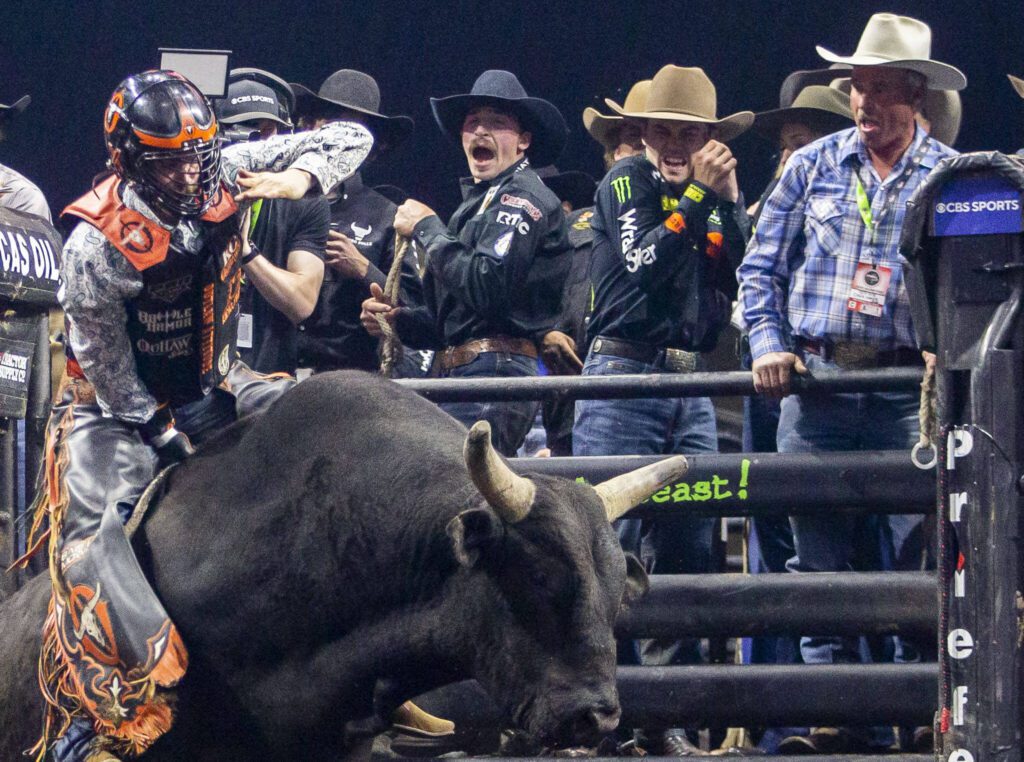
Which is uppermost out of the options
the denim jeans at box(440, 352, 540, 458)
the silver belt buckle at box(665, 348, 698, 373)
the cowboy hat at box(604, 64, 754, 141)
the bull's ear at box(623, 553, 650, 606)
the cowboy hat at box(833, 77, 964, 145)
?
the cowboy hat at box(604, 64, 754, 141)

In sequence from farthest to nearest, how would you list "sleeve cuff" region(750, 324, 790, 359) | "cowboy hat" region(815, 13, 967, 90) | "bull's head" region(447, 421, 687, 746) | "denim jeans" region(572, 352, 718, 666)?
"denim jeans" region(572, 352, 718, 666)
"cowboy hat" region(815, 13, 967, 90)
"sleeve cuff" region(750, 324, 790, 359)
"bull's head" region(447, 421, 687, 746)

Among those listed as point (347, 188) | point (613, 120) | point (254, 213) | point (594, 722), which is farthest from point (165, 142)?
point (613, 120)

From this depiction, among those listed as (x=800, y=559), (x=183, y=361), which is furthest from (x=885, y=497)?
(x=183, y=361)

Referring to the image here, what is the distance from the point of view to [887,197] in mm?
5566

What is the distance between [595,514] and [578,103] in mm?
6180

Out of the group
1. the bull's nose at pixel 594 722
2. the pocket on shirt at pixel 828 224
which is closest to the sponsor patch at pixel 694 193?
the pocket on shirt at pixel 828 224

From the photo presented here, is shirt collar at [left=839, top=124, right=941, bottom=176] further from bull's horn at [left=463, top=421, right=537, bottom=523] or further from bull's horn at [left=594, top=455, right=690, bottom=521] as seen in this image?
bull's horn at [left=463, top=421, right=537, bottom=523]

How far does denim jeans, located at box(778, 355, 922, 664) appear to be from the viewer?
5.52 metres

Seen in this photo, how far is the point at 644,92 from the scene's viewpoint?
285 inches

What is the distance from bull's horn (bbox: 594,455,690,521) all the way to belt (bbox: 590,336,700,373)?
59.4 inches

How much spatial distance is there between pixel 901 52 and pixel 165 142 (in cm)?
274

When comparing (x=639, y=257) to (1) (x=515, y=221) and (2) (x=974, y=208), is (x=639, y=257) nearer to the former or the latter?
(1) (x=515, y=221)

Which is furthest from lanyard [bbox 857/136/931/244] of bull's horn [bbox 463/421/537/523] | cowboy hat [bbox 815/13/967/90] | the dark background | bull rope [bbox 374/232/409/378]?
the dark background

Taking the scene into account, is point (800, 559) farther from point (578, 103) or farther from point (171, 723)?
point (578, 103)
